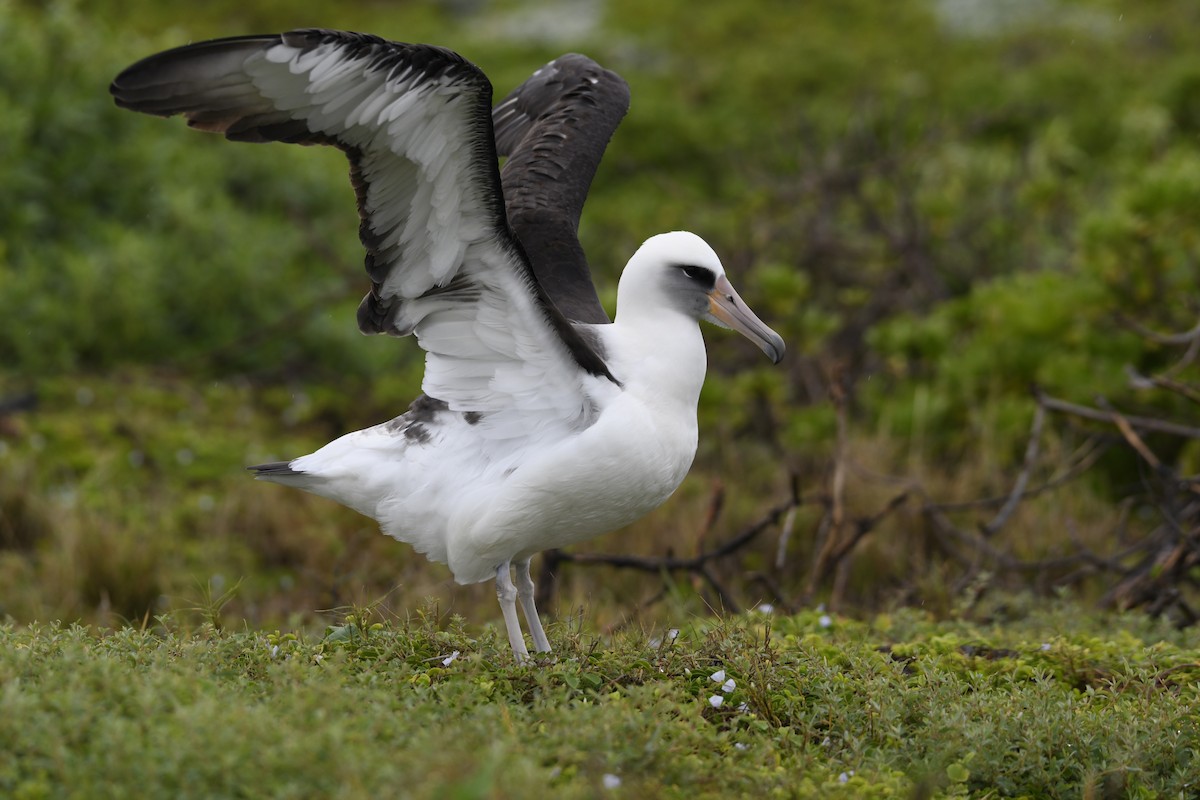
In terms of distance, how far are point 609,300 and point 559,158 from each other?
2394 mm

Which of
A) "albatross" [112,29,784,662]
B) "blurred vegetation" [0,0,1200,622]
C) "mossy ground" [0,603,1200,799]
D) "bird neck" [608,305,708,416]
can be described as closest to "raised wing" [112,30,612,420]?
"albatross" [112,29,784,662]

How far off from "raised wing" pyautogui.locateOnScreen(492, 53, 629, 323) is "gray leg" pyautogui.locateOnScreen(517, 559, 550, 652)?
1.02m

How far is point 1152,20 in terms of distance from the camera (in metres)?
20.8

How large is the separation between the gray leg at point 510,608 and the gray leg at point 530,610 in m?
0.06

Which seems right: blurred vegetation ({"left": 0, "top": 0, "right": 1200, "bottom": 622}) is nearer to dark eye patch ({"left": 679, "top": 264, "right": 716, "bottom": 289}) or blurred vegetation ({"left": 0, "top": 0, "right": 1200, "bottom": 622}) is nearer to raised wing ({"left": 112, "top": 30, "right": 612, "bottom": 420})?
dark eye patch ({"left": 679, "top": 264, "right": 716, "bottom": 289})

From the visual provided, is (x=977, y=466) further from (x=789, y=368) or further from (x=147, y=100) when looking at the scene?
(x=147, y=100)

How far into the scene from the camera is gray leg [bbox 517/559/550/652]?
203 inches

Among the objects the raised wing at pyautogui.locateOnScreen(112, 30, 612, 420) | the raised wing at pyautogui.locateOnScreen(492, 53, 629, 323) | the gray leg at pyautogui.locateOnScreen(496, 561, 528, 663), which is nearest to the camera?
the raised wing at pyautogui.locateOnScreen(112, 30, 612, 420)

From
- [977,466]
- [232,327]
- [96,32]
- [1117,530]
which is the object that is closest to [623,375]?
[1117,530]

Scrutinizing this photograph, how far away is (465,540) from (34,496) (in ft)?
14.3

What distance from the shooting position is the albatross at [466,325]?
177 inches

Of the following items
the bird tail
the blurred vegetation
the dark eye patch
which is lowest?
the blurred vegetation

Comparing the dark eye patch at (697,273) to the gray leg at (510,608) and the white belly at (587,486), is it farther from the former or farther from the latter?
the gray leg at (510,608)

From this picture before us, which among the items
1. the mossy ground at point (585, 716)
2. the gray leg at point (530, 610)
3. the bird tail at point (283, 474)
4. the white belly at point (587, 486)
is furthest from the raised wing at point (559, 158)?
the mossy ground at point (585, 716)
